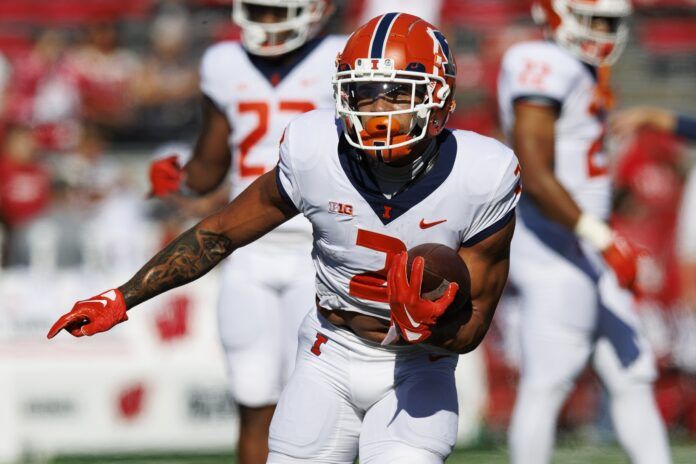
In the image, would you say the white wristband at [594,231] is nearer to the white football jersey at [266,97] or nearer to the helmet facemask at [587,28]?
the helmet facemask at [587,28]

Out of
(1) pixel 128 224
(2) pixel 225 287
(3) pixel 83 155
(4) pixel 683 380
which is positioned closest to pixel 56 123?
(3) pixel 83 155

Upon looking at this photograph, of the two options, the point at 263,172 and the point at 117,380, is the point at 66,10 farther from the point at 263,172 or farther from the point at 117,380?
the point at 263,172

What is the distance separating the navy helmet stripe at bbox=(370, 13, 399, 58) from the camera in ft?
11.4

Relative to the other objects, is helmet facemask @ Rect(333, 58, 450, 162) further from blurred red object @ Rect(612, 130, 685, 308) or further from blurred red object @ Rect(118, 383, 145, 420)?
blurred red object @ Rect(612, 130, 685, 308)

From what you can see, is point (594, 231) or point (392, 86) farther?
point (594, 231)

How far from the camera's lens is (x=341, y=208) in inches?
141

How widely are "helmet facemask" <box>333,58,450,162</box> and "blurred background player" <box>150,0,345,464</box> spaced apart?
1511 mm

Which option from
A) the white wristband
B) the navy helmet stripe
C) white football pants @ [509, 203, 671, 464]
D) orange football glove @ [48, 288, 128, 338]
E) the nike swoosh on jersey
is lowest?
white football pants @ [509, 203, 671, 464]

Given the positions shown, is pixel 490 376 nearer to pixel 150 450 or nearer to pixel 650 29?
pixel 150 450

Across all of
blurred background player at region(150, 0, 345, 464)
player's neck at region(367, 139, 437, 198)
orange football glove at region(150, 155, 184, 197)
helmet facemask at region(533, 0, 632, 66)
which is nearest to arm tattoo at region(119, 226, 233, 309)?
player's neck at region(367, 139, 437, 198)

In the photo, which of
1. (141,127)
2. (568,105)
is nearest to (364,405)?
(568,105)

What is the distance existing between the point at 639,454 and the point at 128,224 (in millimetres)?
5315

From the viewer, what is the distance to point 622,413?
5.21 m

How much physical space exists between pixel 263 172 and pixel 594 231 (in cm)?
127
